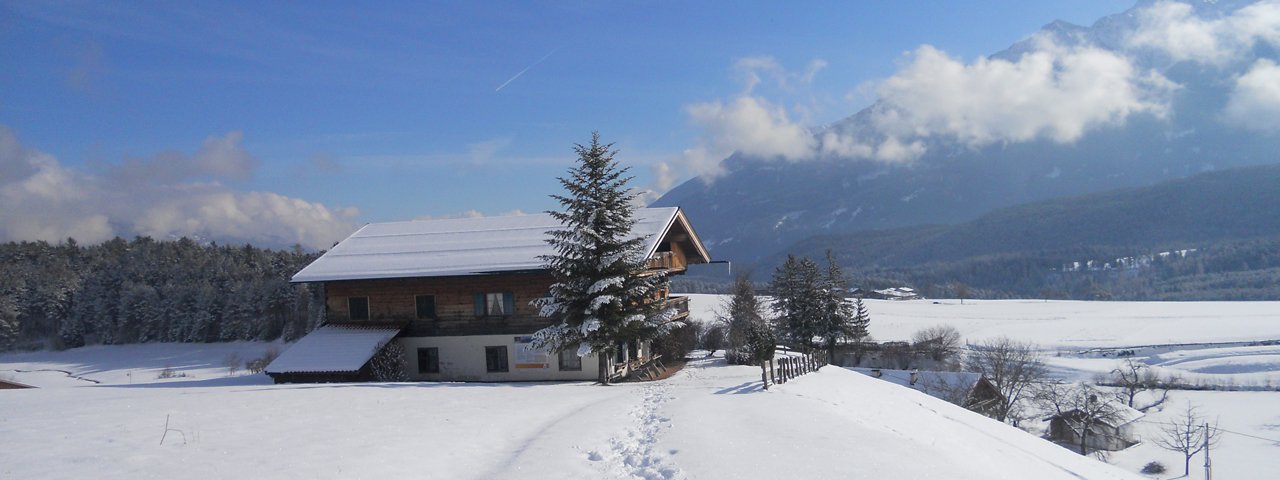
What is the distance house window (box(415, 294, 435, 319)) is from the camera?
31.9 m

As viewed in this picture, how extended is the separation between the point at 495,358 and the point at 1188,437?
38332 mm

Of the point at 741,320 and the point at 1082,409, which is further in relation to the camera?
the point at 741,320

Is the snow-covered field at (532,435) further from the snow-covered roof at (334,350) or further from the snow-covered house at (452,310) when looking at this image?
the snow-covered house at (452,310)

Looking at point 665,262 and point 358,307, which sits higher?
point 665,262

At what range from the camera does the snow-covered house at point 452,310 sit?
30.5m

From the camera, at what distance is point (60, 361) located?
7188 cm

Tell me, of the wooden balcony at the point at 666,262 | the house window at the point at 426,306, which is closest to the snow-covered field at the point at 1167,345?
the wooden balcony at the point at 666,262

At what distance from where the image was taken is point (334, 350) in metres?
29.6

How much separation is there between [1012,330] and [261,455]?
100796 mm

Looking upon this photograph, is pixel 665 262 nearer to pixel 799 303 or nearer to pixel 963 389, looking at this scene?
pixel 963 389

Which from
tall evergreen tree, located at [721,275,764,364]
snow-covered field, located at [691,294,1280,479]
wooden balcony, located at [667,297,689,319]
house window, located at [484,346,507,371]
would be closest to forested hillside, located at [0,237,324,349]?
tall evergreen tree, located at [721,275,764,364]

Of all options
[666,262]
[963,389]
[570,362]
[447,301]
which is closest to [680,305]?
[666,262]

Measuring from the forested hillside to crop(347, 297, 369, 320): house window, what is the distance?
1717 inches

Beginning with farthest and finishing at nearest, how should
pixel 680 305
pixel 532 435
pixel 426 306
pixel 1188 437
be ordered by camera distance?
pixel 1188 437 → pixel 680 305 → pixel 426 306 → pixel 532 435
